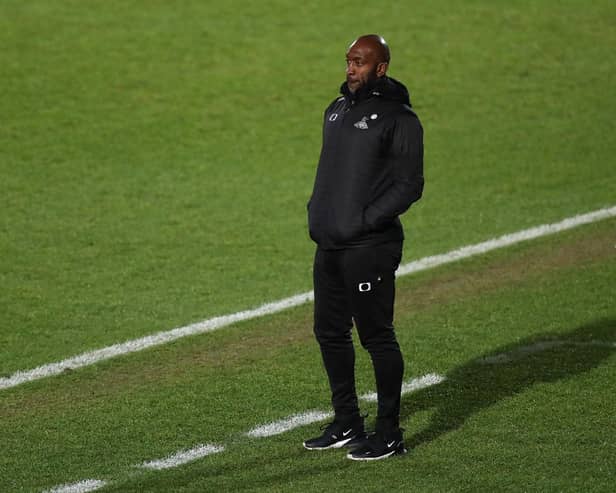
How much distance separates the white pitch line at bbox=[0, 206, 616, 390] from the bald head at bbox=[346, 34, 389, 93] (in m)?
3.21

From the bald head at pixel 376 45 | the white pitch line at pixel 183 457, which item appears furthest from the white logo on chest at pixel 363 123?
the white pitch line at pixel 183 457

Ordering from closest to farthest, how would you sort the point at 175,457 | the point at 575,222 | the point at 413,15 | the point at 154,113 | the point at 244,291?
the point at 175,457
the point at 244,291
the point at 575,222
the point at 154,113
the point at 413,15

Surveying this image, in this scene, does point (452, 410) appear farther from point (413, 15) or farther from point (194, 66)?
point (413, 15)

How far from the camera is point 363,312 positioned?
265 inches

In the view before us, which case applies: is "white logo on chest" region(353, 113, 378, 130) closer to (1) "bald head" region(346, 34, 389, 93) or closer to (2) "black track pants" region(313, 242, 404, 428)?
(1) "bald head" region(346, 34, 389, 93)

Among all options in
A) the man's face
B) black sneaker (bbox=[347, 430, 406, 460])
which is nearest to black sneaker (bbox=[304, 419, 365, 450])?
black sneaker (bbox=[347, 430, 406, 460])

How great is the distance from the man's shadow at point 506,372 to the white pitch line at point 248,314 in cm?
213

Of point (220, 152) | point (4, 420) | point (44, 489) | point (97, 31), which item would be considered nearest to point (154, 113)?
point (220, 152)

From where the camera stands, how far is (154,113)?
16.9 meters

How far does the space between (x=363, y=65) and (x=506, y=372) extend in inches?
104

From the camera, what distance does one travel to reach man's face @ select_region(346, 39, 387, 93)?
665cm

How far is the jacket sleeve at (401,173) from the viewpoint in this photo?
21.8ft

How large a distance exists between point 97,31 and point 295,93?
3.36 metres

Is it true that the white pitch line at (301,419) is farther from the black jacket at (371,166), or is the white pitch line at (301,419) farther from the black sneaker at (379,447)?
the black jacket at (371,166)
